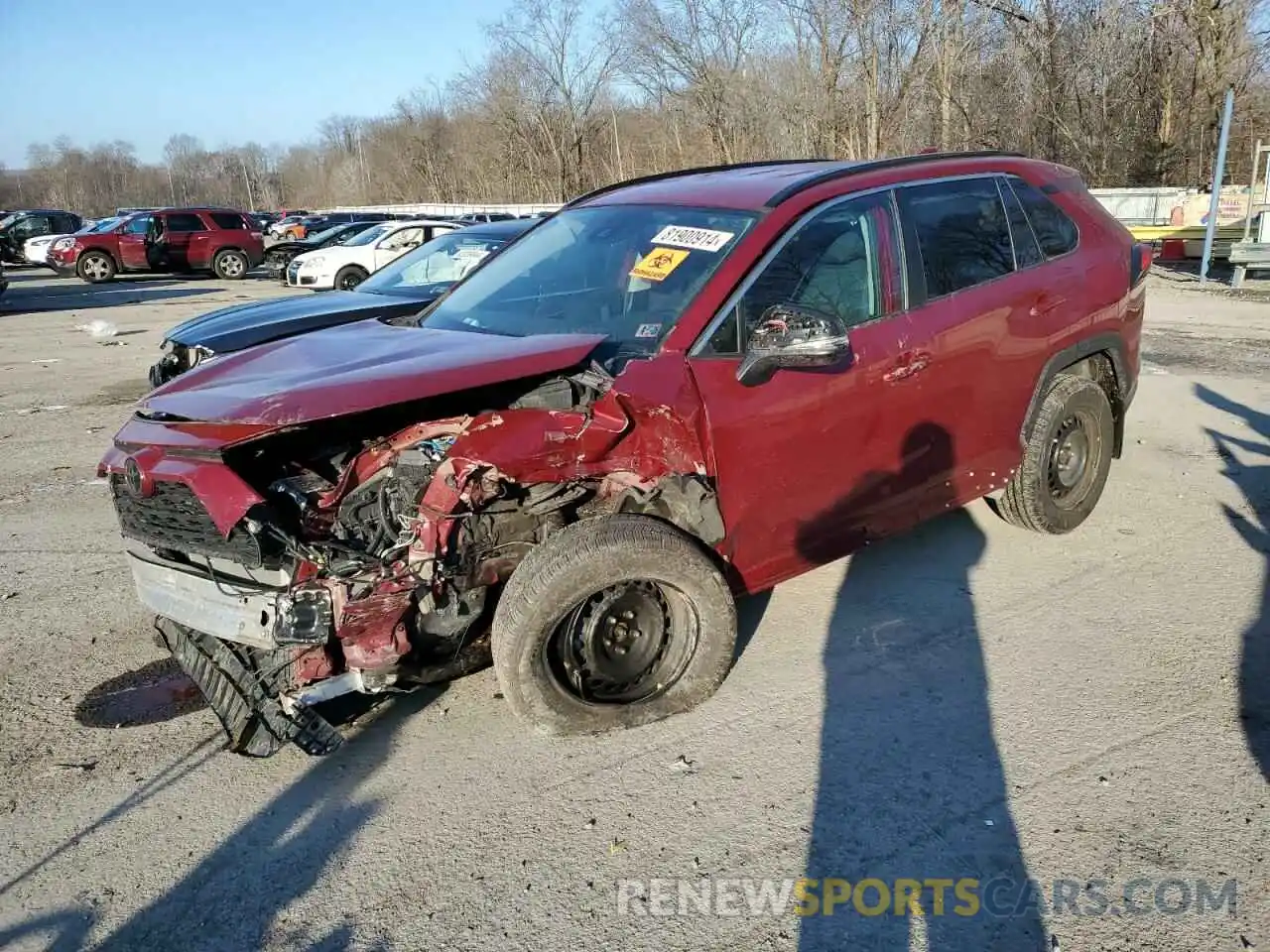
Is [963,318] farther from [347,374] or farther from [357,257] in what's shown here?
[357,257]

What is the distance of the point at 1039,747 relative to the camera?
328cm

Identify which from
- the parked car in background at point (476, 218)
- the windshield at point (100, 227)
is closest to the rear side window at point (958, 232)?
the parked car in background at point (476, 218)

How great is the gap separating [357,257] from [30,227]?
2087 cm

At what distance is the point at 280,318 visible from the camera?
24.0ft

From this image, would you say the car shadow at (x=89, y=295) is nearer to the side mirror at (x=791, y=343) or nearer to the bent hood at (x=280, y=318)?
the bent hood at (x=280, y=318)

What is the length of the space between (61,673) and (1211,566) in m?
5.38

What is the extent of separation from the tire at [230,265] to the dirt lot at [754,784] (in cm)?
2345

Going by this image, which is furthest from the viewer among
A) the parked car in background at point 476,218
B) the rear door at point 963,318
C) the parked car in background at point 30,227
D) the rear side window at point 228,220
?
the parked car in background at point 30,227

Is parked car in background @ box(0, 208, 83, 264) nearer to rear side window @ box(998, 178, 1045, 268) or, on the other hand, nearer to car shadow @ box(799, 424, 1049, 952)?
rear side window @ box(998, 178, 1045, 268)

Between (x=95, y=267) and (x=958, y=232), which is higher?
(x=958, y=232)

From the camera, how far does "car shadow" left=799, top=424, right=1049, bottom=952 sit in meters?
2.56

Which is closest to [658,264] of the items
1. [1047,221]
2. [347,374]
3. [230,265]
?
[347,374]

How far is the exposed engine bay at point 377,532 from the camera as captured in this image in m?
3.01

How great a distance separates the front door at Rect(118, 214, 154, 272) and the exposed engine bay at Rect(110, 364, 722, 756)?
25.4m
